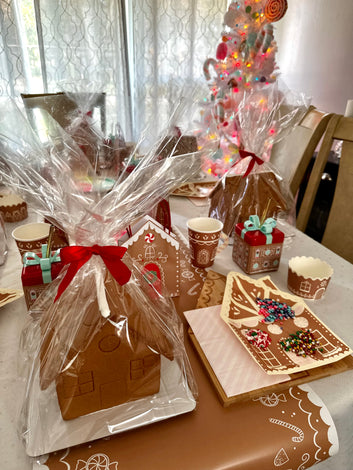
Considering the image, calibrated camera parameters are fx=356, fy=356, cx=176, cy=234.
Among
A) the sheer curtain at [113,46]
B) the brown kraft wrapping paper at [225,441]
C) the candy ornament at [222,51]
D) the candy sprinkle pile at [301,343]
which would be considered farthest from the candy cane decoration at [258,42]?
the brown kraft wrapping paper at [225,441]

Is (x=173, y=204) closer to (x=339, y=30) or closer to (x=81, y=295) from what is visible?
(x=81, y=295)

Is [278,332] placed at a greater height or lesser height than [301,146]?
lesser

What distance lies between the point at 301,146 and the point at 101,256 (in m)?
1.38

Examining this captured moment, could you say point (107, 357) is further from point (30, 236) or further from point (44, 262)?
point (30, 236)

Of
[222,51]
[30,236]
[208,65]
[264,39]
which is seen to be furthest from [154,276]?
[208,65]

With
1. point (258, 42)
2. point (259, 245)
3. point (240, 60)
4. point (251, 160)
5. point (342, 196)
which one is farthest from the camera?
point (240, 60)

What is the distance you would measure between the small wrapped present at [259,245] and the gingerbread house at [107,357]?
40 cm

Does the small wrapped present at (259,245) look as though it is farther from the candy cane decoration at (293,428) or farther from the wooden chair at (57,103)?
the wooden chair at (57,103)

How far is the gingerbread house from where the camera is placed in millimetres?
493

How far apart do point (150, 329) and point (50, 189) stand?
0.89 ft

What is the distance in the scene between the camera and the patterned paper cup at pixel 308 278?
77 centimetres

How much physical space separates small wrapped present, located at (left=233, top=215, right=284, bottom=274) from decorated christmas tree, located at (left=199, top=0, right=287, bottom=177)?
143cm

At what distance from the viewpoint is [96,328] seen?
19.3 inches

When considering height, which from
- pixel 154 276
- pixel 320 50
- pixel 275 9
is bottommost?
pixel 154 276
